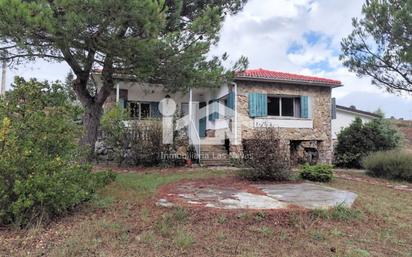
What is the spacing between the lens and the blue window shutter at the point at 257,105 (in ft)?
54.4

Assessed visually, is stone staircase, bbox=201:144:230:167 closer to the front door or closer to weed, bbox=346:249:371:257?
the front door

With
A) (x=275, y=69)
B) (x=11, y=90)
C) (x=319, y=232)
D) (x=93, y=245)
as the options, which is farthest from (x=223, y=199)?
(x=275, y=69)

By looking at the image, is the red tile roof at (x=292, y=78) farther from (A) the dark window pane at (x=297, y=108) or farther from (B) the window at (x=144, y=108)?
(B) the window at (x=144, y=108)

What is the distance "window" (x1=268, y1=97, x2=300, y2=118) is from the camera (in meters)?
17.6

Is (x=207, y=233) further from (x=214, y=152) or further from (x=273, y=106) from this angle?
(x=273, y=106)

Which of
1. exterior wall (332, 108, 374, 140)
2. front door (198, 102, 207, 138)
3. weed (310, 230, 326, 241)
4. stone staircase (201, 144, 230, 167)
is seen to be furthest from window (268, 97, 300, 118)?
weed (310, 230, 326, 241)

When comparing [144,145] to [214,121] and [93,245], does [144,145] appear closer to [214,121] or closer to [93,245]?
[214,121]

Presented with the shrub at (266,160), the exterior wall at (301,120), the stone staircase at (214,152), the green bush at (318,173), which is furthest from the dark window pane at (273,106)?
the shrub at (266,160)

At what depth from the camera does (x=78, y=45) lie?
7527mm

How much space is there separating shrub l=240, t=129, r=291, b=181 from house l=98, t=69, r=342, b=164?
19.2ft

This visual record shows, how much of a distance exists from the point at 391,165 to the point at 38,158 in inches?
469

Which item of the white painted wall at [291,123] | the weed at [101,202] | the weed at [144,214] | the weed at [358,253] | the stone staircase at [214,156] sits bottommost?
the weed at [358,253]

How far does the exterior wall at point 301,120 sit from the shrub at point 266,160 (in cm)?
646

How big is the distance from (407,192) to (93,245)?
865 centimetres
